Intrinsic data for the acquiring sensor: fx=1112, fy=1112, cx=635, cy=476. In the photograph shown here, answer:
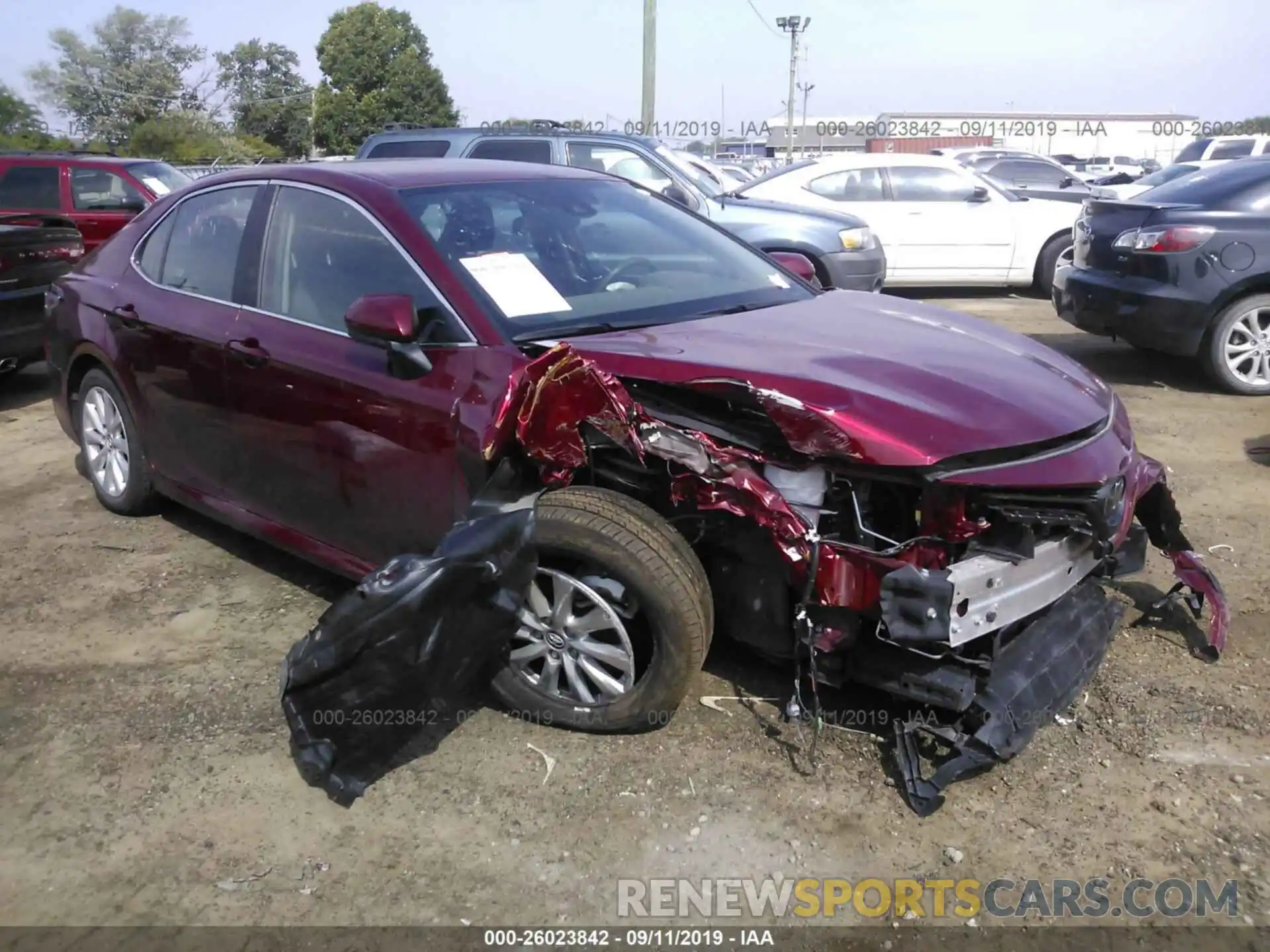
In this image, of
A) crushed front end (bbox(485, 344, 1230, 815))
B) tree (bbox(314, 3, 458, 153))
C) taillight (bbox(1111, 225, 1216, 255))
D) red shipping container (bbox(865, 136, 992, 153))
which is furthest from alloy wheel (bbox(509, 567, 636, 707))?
tree (bbox(314, 3, 458, 153))

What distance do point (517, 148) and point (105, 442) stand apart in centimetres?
570

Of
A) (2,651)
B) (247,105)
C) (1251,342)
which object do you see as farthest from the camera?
(247,105)

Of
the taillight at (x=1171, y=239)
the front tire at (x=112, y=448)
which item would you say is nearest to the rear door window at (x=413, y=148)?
the front tire at (x=112, y=448)

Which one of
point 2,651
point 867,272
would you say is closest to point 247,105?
point 867,272

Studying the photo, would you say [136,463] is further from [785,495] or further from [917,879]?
[917,879]

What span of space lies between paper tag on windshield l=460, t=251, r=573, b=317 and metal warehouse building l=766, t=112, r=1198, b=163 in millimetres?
43081

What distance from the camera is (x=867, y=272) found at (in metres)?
9.55

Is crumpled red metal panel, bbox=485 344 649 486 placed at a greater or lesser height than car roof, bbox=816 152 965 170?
lesser

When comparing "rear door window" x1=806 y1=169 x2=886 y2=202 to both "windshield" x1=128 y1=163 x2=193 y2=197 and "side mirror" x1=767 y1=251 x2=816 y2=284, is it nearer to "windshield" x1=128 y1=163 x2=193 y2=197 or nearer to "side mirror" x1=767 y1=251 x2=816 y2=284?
"windshield" x1=128 y1=163 x2=193 y2=197

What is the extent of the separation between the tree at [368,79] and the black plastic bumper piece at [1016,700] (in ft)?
152

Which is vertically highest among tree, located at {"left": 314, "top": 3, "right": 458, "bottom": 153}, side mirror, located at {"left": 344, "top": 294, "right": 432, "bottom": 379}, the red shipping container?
tree, located at {"left": 314, "top": 3, "right": 458, "bottom": 153}

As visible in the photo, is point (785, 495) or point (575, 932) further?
point (785, 495)

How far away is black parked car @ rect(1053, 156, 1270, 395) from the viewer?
713cm

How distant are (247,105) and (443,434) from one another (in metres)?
61.7
